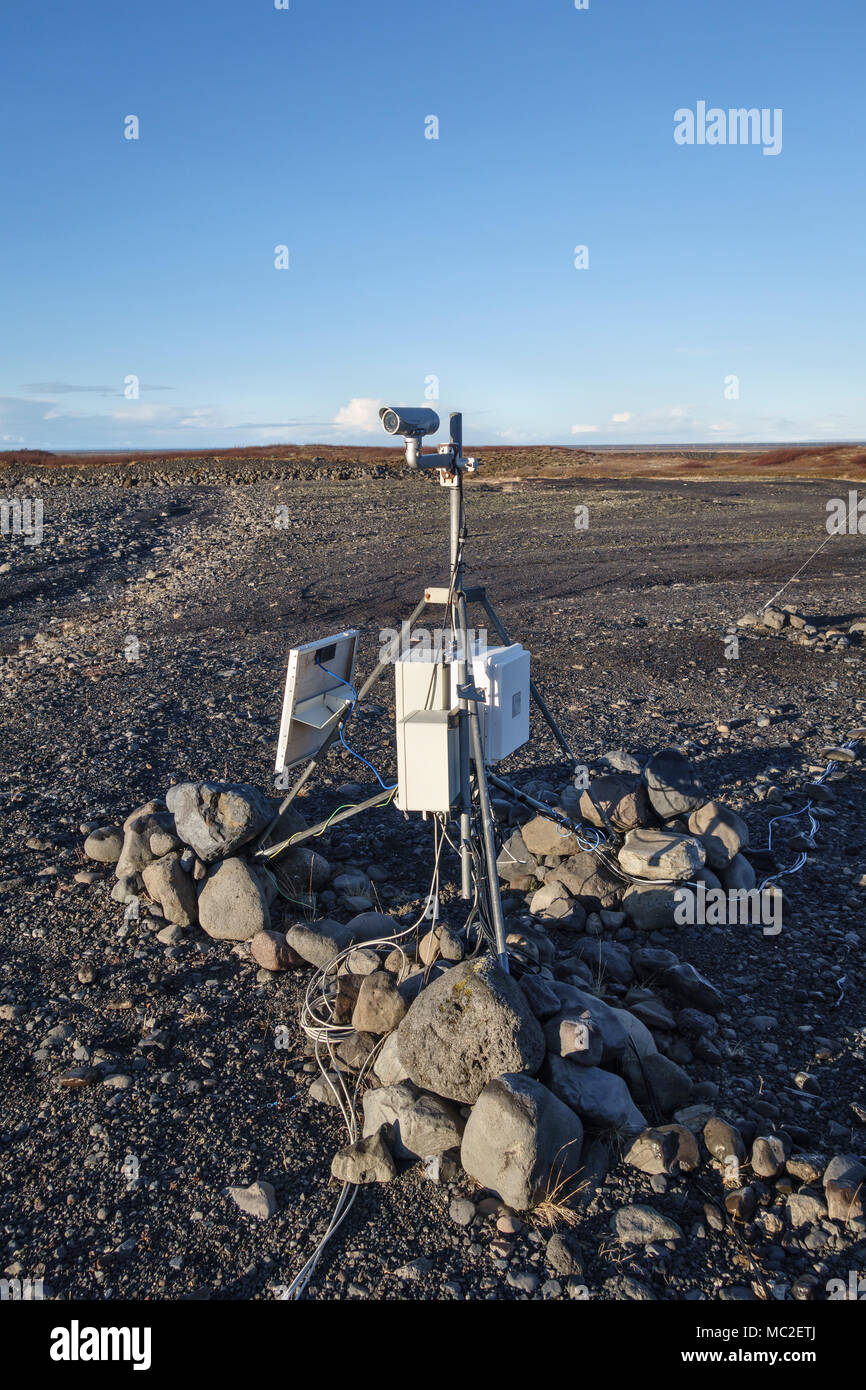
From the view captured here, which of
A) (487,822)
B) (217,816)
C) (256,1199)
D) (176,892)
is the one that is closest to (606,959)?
(487,822)

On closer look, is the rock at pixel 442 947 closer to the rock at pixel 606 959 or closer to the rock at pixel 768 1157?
the rock at pixel 606 959

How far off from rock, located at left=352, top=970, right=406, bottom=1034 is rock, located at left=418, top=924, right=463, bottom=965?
22cm

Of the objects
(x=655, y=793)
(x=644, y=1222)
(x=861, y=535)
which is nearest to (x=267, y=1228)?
(x=644, y=1222)

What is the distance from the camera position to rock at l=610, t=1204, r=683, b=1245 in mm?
3004

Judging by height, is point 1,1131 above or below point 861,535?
below

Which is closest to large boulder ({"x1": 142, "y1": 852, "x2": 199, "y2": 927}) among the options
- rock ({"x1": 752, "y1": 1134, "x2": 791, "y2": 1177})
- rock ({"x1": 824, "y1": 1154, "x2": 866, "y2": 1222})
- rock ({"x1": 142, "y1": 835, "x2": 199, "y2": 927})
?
rock ({"x1": 142, "y1": 835, "x2": 199, "y2": 927})

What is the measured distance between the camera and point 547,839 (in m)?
5.47

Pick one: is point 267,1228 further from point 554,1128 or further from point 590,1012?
point 590,1012

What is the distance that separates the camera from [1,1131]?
356 centimetres

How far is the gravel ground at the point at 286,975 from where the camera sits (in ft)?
9.77

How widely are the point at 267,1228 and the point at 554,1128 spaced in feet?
3.46

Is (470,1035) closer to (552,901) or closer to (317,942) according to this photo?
(317,942)

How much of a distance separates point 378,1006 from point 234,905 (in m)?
1.24

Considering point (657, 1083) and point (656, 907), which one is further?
point (656, 907)
